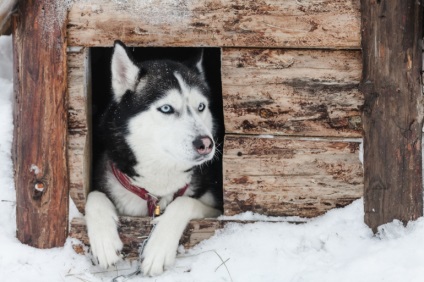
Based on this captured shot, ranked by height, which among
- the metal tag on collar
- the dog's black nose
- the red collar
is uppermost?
the dog's black nose

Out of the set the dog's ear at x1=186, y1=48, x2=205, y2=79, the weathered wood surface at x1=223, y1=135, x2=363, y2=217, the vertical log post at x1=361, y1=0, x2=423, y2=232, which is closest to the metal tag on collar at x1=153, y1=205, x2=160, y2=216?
the weathered wood surface at x1=223, y1=135, x2=363, y2=217

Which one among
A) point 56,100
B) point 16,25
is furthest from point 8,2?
point 56,100

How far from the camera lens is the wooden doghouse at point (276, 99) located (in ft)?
11.2

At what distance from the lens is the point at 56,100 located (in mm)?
3559

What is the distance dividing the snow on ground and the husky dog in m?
0.18

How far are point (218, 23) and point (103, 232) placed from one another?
4.55ft

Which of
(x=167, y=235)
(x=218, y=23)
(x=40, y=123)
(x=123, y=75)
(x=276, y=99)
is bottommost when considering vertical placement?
(x=167, y=235)

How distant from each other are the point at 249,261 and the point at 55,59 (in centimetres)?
162

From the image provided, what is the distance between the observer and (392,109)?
3477 mm

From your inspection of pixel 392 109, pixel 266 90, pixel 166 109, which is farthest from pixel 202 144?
pixel 392 109

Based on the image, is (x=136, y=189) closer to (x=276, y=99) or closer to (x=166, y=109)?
(x=166, y=109)

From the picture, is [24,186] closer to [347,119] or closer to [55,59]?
[55,59]

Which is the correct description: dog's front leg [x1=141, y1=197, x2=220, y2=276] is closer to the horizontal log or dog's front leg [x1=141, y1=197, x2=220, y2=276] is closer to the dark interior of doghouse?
the horizontal log

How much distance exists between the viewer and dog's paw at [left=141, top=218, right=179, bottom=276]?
3.46 meters
